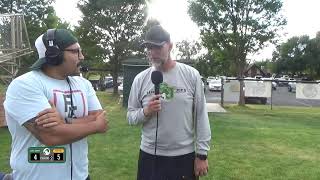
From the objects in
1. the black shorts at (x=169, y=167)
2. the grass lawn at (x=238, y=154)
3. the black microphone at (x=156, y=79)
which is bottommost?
the grass lawn at (x=238, y=154)

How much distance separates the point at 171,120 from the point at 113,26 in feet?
101

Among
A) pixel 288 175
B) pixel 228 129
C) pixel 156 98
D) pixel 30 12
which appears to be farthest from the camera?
pixel 30 12

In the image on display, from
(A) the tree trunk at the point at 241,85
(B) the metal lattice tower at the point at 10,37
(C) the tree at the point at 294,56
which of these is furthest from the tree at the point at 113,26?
(C) the tree at the point at 294,56

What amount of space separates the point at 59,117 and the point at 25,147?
0.27 metres

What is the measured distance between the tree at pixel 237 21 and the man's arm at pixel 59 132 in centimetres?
2149

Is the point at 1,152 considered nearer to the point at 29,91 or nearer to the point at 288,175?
the point at 288,175

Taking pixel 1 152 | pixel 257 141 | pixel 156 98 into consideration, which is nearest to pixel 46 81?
pixel 156 98

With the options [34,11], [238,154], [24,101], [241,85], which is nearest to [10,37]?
[238,154]

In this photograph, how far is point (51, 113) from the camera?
280 centimetres

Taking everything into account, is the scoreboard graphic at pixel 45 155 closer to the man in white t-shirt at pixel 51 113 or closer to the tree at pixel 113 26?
the man in white t-shirt at pixel 51 113

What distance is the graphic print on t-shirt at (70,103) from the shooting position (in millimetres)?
2924

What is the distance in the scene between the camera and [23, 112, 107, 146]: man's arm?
279cm

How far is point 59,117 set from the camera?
9.38ft

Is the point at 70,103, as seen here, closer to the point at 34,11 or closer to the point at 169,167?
the point at 169,167
